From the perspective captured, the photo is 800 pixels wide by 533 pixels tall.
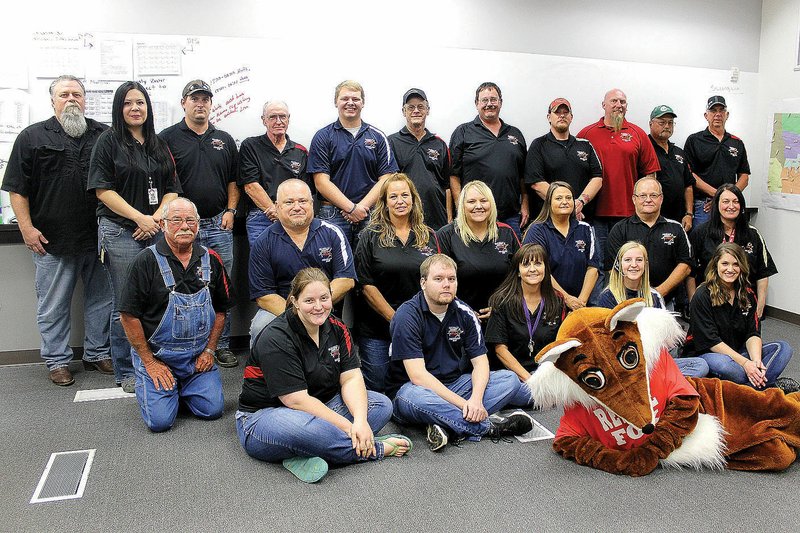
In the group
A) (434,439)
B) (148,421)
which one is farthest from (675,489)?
(148,421)

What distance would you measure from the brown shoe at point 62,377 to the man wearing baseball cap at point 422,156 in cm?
222

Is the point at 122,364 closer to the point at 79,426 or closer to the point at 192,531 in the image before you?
the point at 79,426

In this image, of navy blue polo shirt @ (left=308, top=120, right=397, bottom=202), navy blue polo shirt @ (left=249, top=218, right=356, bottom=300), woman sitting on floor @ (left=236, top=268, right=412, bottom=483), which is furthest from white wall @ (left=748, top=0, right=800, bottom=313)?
woman sitting on floor @ (left=236, top=268, right=412, bottom=483)

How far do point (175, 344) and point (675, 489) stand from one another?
7.28 ft

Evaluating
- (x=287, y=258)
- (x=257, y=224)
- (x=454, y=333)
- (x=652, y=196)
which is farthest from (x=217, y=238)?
(x=652, y=196)

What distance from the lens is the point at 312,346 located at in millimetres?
2775

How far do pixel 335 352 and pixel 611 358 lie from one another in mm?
1092

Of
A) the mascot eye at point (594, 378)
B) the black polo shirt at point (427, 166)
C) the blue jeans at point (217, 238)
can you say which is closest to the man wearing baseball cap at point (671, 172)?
the black polo shirt at point (427, 166)

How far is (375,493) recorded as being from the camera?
2504mm

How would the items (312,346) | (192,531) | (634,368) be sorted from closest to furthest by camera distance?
(192,531)
(634,368)
(312,346)

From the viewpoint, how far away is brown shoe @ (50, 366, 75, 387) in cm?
378

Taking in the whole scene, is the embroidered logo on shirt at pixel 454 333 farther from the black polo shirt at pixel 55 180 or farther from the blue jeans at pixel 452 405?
the black polo shirt at pixel 55 180

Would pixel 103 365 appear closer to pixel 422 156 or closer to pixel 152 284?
pixel 152 284

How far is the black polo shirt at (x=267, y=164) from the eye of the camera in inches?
161
